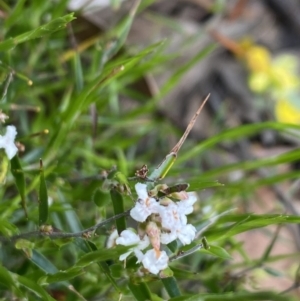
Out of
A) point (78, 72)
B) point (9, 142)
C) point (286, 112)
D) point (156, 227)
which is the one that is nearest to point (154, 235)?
point (156, 227)

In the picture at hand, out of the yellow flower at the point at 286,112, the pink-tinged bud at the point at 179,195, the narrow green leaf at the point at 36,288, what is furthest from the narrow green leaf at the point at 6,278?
the yellow flower at the point at 286,112

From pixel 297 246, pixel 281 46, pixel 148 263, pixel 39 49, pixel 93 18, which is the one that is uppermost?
pixel 281 46

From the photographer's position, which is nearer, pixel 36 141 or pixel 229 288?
pixel 229 288

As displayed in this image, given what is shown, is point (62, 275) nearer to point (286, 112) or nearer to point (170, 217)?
point (170, 217)

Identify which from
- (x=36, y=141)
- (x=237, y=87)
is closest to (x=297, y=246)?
(x=237, y=87)

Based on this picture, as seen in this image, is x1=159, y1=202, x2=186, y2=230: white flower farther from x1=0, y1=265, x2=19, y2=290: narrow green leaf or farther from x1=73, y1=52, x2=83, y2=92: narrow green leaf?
x1=73, y1=52, x2=83, y2=92: narrow green leaf

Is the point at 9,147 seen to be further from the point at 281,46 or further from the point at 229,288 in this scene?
the point at 281,46

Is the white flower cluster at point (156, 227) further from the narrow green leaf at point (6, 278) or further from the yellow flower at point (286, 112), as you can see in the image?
the yellow flower at point (286, 112)

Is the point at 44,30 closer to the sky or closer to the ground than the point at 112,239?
closer to the sky
